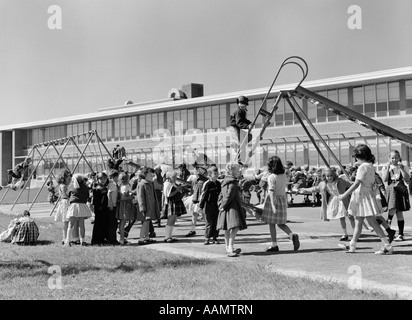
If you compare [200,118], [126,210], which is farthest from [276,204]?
[200,118]

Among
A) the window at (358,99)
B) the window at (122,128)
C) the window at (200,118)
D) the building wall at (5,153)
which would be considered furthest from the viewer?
the building wall at (5,153)

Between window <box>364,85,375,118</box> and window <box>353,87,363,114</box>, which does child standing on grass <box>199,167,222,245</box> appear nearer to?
window <box>364,85,375,118</box>

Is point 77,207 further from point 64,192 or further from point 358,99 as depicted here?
point 358,99

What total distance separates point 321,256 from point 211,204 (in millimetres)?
3042

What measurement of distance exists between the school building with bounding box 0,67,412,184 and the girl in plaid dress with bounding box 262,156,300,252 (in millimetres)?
19834

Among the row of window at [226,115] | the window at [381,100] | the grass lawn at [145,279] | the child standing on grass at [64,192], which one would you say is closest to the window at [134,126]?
the row of window at [226,115]

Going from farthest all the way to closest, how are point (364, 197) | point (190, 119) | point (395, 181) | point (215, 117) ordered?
point (190, 119) < point (215, 117) < point (395, 181) < point (364, 197)

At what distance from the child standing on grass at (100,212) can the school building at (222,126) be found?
17.4 meters

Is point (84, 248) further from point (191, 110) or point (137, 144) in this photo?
point (137, 144)

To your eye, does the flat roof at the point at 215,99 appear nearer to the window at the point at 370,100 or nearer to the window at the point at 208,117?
the window at the point at 370,100

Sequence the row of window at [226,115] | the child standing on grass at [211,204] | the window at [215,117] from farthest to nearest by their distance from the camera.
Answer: the window at [215,117], the row of window at [226,115], the child standing on grass at [211,204]

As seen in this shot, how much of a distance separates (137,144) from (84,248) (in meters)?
53.4

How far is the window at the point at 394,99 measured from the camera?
43.4 meters

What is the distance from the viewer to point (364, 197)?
909 cm
